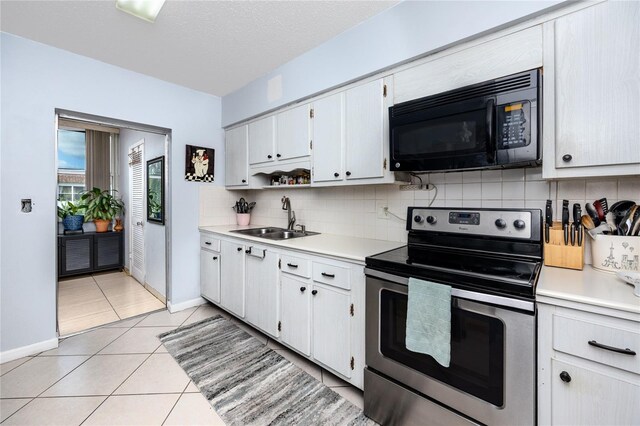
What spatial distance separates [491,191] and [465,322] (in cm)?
91

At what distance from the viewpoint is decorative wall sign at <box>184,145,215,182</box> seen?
318 centimetres

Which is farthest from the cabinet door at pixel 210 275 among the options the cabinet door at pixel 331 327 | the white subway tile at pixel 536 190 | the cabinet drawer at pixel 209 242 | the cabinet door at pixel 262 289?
the white subway tile at pixel 536 190

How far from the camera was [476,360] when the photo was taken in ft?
3.92

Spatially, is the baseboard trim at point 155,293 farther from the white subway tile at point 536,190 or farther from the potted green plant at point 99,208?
the white subway tile at point 536,190

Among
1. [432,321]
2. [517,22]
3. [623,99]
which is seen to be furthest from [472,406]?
[517,22]

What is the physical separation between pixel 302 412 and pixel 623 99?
222cm

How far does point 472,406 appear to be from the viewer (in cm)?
120

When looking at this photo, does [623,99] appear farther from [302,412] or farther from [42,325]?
[42,325]

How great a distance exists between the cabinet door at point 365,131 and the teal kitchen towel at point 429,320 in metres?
0.89

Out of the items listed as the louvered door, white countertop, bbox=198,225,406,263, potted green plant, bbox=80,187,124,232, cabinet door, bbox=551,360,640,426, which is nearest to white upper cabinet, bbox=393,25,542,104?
white countertop, bbox=198,225,406,263

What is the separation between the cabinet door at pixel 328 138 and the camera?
218 centimetres

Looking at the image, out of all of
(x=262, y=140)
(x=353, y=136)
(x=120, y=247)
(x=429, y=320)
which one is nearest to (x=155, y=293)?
(x=120, y=247)

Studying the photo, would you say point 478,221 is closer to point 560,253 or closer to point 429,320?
point 560,253

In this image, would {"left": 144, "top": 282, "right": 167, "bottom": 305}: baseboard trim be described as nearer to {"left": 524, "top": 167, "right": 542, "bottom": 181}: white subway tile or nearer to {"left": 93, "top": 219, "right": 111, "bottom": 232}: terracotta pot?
{"left": 93, "top": 219, "right": 111, "bottom": 232}: terracotta pot
